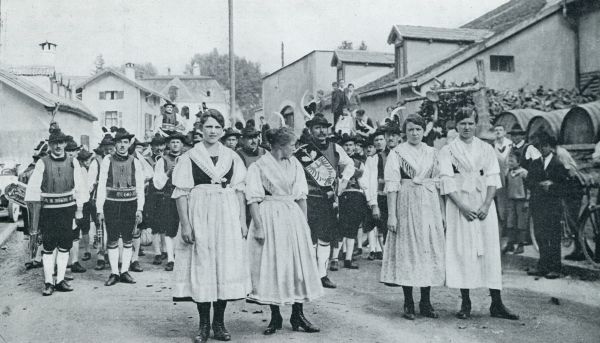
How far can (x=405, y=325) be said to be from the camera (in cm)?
565

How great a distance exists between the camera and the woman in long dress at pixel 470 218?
5844mm

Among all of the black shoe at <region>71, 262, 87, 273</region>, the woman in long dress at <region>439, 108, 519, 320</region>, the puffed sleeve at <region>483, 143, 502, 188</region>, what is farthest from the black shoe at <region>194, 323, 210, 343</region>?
the black shoe at <region>71, 262, 87, 273</region>

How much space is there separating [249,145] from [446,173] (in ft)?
11.1

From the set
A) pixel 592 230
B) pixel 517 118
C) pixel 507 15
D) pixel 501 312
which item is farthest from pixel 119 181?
pixel 507 15

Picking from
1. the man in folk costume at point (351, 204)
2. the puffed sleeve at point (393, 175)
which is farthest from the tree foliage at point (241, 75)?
the puffed sleeve at point (393, 175)

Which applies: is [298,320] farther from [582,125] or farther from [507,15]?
[507,15]

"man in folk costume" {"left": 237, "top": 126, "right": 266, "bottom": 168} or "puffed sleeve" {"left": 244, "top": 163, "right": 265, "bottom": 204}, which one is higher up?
"man in folk costume" {"left": 237, "top": 126, "right": 266, "bottom": 168}

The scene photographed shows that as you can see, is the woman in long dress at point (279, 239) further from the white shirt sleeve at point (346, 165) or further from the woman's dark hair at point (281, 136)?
the white shirt sleeve at point (346, 165)

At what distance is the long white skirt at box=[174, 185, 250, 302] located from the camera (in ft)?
16.8

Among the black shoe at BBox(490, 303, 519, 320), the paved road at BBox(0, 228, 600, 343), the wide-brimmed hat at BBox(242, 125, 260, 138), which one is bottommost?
the paved road at BBox(0, 228, 600, 343)

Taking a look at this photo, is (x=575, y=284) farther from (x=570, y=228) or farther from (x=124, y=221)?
(x=124, y=221)

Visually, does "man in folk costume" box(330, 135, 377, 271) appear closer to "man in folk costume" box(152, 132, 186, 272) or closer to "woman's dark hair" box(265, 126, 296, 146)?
"man in folk costume" box(152, 132, 186, 272)

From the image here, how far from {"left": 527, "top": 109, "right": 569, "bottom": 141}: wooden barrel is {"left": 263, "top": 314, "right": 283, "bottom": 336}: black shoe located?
7591 millimetres

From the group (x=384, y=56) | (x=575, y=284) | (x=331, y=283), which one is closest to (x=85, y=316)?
(x=331, y=283)
